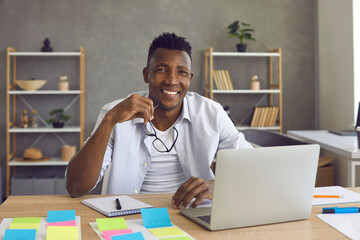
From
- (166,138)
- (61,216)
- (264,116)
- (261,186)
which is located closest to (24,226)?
(61,216)

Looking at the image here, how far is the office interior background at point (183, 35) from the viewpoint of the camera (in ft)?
14.1

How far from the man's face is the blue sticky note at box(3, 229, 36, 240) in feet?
2.81

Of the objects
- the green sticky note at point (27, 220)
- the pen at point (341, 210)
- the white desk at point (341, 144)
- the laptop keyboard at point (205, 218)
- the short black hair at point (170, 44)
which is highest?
the short black hair at point (170, 44)

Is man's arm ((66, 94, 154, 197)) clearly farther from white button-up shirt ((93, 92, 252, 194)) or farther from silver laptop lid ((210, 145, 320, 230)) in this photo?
silver laptop lid ((210, 145, 320, 230))

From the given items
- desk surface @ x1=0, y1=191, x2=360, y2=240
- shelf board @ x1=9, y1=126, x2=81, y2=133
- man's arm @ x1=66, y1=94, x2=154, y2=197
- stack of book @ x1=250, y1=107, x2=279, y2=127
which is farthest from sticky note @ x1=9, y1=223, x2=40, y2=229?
stack of book @ x1=250, y1=107, x2=279, y2=127

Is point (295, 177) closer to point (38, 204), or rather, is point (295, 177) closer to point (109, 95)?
point (38, 204)

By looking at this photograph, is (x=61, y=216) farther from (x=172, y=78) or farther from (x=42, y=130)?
(x=42, y=130)

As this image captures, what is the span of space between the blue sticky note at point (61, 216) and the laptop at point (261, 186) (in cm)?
33

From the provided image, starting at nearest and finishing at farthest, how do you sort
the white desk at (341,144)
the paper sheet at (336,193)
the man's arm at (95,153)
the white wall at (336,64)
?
1. the paper sheet at (336,193)
2. the man's arm at (95,153)
3. the white desk at (341,144)
4. the white wall at (336,64)

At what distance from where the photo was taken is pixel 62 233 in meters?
1.04

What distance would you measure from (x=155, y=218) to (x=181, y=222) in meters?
0.07

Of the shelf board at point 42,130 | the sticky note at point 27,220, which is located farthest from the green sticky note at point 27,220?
the shelf board at point 42,130

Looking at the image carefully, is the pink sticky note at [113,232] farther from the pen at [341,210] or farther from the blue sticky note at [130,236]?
the pen at [341,210]

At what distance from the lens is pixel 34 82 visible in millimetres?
4062
